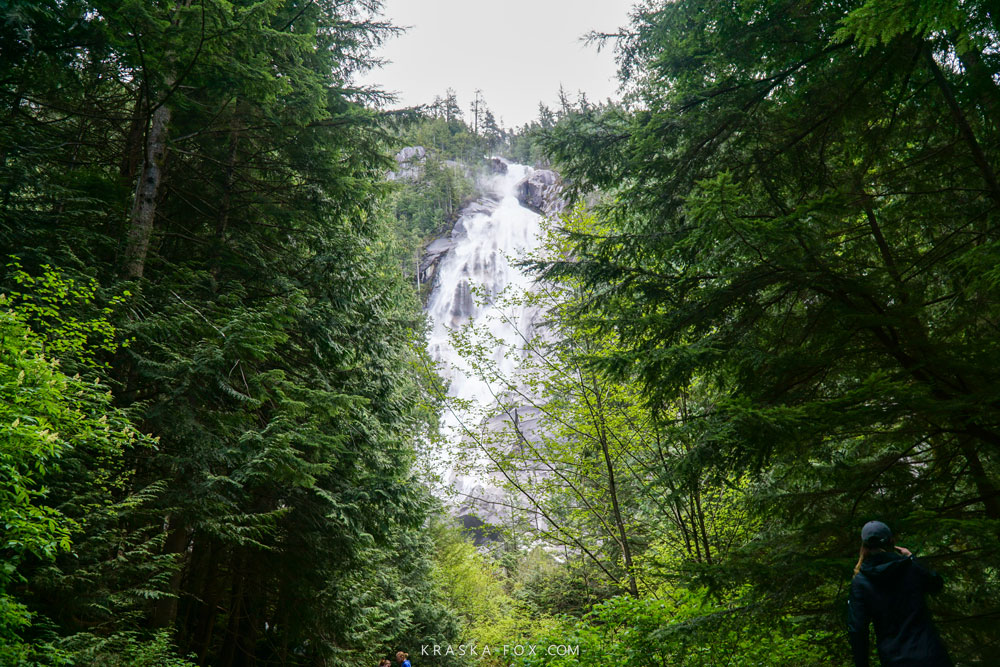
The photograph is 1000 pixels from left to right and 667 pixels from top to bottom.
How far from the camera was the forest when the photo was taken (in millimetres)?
3602

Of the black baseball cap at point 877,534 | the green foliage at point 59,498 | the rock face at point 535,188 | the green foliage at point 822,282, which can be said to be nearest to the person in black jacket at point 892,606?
the black baseball cap at point 877,534

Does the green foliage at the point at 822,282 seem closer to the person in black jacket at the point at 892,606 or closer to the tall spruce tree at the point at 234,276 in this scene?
the person in black jacket at the point at 892,606

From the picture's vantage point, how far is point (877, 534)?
2.65 metres

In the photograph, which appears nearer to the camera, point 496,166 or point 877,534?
point 877,534

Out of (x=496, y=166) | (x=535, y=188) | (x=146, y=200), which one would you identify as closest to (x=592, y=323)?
(x=146, y=200)

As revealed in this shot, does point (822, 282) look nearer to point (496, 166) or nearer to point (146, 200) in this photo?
point (146, 200)

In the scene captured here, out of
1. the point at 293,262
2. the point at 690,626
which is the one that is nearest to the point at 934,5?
the point at 690,626

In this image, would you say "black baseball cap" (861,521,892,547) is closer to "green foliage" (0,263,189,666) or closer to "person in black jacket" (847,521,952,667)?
"person in black jacket" (847,521,952,667)

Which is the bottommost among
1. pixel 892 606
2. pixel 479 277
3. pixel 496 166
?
pixel 892 606

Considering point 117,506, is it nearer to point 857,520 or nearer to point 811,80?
point 857,520

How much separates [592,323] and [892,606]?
2912 millimetres

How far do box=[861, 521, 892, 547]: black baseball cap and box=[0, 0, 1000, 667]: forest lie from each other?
23.9 inches

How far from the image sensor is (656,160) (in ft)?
18.0

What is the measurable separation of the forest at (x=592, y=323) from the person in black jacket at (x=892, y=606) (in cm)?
58
